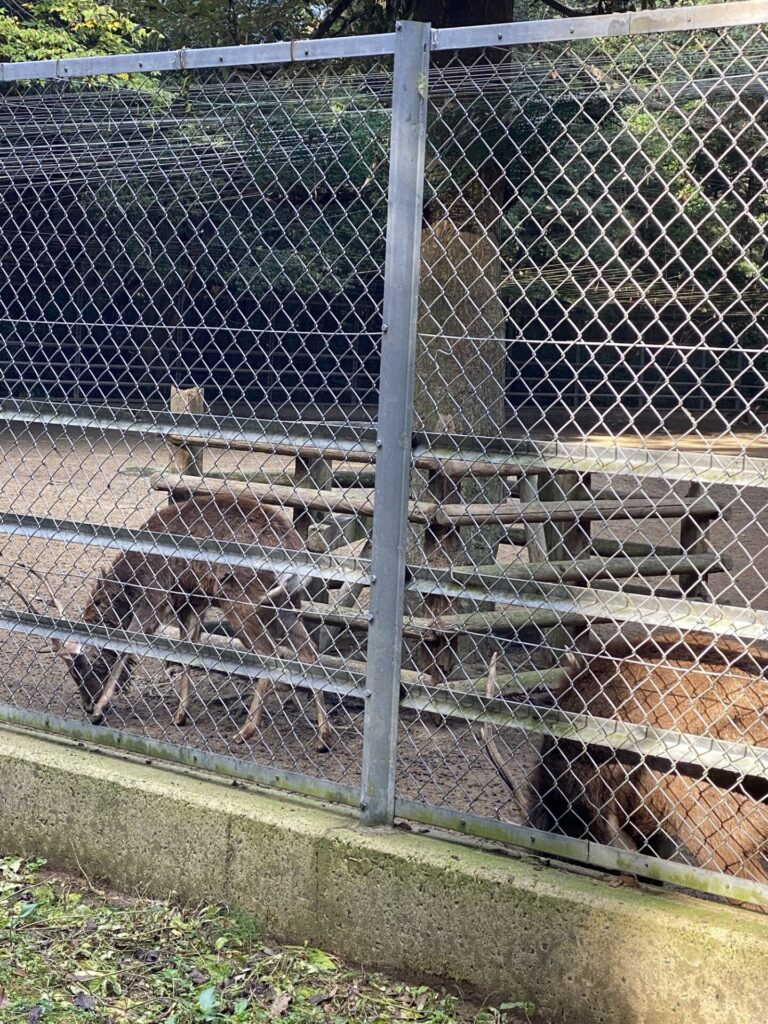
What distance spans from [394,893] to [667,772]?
82 cm

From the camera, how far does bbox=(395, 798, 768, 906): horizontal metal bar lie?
9.62 ft

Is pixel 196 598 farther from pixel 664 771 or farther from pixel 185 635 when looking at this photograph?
pixel 664 771

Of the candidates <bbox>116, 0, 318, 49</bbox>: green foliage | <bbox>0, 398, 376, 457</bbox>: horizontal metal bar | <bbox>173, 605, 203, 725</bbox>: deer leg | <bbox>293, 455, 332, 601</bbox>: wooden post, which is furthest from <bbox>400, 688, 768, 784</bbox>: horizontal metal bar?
<bbox>116, 0, 318, 49</bbox>: green foliage

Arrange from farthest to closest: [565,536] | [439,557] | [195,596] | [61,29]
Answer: [61,29]
[565,536]
[439,557]
[195,596]

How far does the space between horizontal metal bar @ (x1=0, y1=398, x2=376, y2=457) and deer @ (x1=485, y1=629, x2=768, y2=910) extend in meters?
0.97

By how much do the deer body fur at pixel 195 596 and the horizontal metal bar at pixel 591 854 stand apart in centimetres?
190

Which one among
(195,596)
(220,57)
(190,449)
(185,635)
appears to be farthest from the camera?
(190,449)

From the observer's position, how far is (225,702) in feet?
19.5

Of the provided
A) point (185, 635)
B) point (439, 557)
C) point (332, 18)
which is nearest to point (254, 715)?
point (185, 635)

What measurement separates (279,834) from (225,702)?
2.53 m

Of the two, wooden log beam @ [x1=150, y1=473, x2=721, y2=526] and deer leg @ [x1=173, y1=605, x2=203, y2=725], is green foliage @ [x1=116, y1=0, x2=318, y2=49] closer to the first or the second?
wooden log beam @ [x1=150, y1=473, x2=721, y2=526]

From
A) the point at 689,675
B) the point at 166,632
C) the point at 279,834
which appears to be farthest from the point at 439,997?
the point at 166,632

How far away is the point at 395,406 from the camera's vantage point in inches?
131

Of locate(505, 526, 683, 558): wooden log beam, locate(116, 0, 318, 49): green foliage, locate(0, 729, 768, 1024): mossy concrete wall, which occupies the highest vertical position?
locate(116, 0, 318, 49): green foliage
